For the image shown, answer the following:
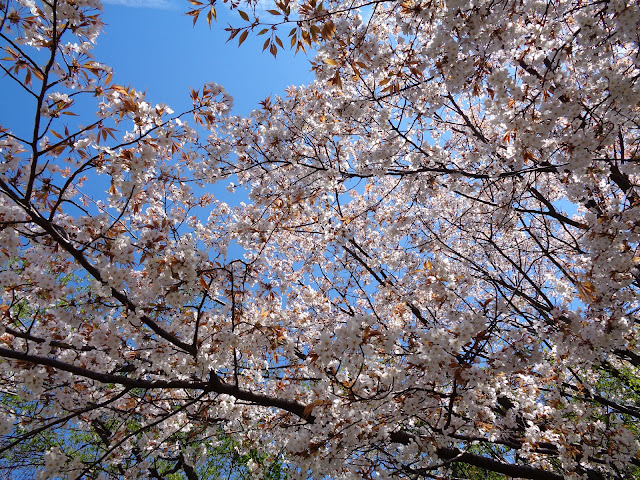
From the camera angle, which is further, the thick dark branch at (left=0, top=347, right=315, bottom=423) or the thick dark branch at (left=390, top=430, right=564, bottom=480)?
the thick dark branch at (left=390, top=430, right=564, bottom=480)

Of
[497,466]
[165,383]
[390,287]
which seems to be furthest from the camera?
[390,287]

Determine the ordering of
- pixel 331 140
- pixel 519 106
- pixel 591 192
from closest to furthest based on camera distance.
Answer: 1. pixel 519 106
2. pixel 591 192
3. pixel 331 140

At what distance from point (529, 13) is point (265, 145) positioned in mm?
3613

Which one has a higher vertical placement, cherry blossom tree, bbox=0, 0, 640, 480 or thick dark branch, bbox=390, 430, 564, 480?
cherry blossom tree, bbox=0, 0, 640, 480

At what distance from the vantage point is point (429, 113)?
413 centimetres

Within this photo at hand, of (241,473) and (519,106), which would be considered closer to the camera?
(519,106)

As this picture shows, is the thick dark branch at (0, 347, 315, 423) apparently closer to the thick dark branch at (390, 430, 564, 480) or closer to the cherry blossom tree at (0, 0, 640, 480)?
Answer: the cherry blossom tree at (0, 0, 640, 480)

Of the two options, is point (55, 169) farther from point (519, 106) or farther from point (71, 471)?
point (519, 106)

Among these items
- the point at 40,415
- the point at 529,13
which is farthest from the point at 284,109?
the point at 40,415

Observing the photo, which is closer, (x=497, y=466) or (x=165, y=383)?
(x=165, y=383)

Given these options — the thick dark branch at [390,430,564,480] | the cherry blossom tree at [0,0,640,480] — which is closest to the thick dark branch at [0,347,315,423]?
the cherry blossom tree at [0,0,640,480]

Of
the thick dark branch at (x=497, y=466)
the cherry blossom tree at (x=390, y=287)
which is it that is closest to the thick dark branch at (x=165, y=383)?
the cherry blossom tree at (x=390, y=287)

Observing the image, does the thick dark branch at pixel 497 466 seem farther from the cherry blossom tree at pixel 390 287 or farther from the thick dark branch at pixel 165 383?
the thick dark branch at pixel 165 383

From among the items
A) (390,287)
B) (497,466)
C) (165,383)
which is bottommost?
(497,466)
